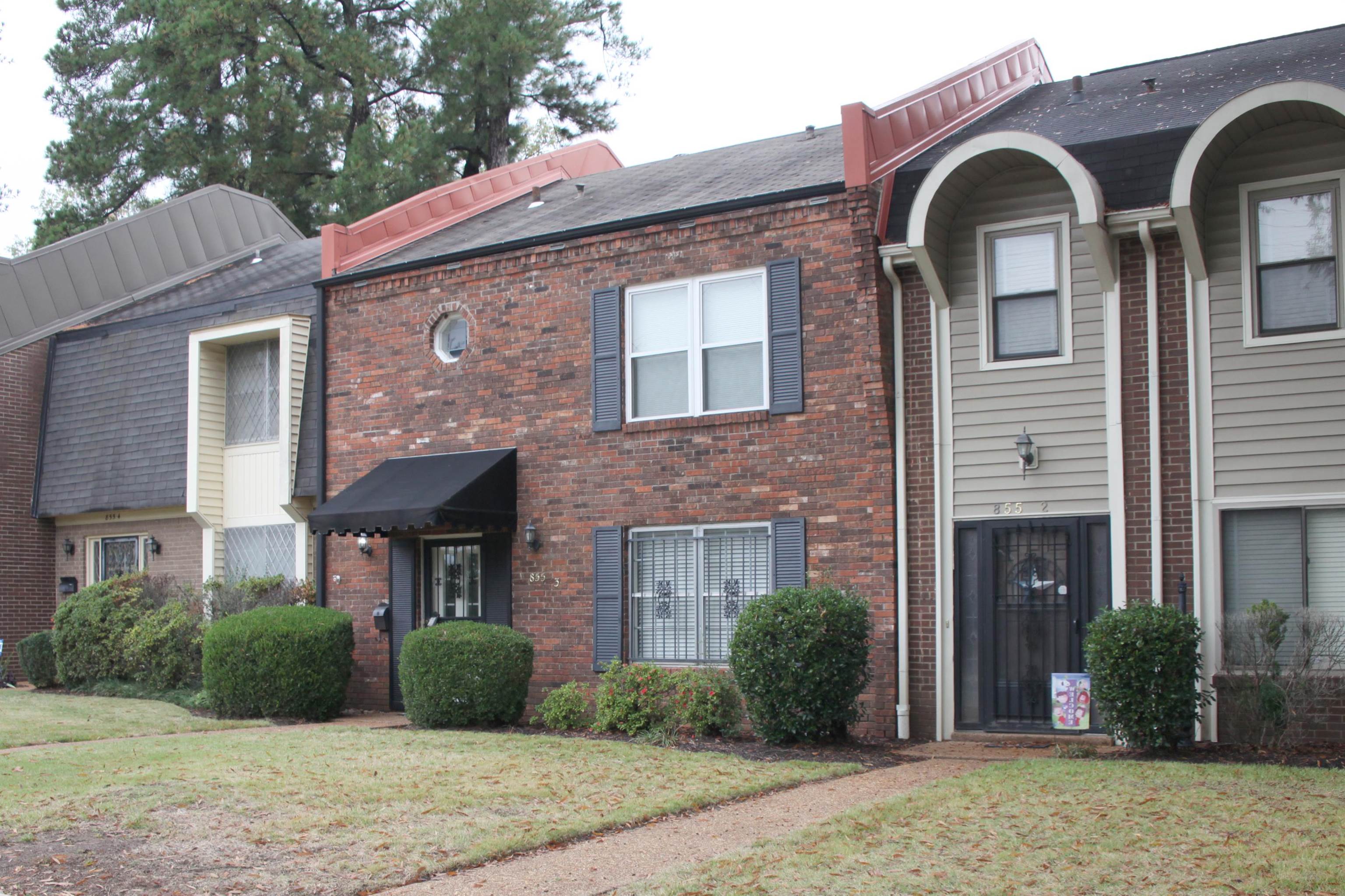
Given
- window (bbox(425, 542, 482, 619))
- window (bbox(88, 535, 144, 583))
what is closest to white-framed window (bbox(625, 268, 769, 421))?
window (bbox(425, 542, 482, 619))

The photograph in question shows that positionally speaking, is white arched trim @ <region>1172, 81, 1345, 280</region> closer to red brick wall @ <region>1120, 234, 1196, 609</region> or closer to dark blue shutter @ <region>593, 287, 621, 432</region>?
red brick wall @ <region>1120, 234, 1196, 609</region>

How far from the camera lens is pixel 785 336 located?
43.1ft

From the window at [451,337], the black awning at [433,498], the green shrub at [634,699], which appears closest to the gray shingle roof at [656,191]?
the window at [451,337]

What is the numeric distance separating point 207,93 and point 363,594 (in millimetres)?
19905

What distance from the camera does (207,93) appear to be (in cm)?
3117

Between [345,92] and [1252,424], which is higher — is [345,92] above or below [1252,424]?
above

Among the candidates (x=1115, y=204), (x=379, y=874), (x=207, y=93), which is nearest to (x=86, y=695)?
(x=379, y=874)

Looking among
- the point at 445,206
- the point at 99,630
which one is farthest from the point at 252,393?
the point at 445,206

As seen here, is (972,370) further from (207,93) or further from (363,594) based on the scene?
(207,93)

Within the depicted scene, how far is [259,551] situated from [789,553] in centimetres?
857

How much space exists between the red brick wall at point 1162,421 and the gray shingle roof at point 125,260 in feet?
54.6

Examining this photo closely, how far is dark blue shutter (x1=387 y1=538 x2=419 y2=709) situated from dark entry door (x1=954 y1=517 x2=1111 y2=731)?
22.6ft

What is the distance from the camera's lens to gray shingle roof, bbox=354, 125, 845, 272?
14367 mm

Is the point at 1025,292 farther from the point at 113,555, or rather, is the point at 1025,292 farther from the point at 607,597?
the point at 113,555
